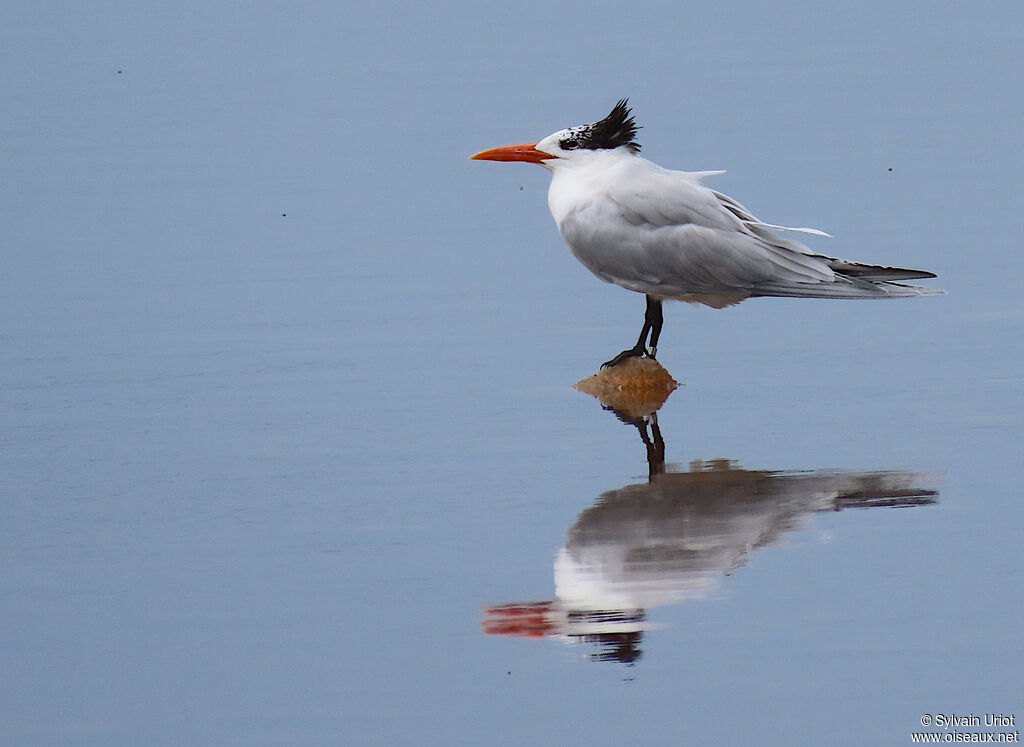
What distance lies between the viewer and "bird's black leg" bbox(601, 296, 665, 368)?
734cm

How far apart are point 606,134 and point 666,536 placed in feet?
8.24

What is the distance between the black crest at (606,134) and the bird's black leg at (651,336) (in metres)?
0.65

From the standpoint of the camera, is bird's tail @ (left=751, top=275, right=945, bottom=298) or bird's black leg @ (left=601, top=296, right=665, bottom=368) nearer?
bird's tail @ (left=751, top=275, right=945, bottom=298)

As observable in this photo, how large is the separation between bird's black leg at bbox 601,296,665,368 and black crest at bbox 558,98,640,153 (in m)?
0.65

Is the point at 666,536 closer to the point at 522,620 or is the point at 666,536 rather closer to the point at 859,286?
the point at 522,620

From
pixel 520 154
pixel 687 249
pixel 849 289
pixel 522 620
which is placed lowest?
pixel 522 620

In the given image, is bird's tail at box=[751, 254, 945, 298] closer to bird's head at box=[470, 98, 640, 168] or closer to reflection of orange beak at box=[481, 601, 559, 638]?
bird's head at box=[470, 98, 640, 168]

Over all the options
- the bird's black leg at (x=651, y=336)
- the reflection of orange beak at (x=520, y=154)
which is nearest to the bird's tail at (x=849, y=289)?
the bird's black leg at (x=651, y=336)

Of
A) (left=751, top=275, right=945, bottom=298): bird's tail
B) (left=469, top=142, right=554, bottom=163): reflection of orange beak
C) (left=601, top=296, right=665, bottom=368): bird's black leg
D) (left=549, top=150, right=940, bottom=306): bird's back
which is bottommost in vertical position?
(left=601, top=296, right=665, bottom=368): bird's black leg

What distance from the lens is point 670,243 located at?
23.6 ft

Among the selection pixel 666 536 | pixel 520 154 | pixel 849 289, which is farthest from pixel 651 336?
pixel 666 536

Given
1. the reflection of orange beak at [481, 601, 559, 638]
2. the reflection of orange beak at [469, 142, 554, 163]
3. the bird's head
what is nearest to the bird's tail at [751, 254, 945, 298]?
the bird's head

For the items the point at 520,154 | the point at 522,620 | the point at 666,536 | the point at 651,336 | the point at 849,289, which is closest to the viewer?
the point at 522,620

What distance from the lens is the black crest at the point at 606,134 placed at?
24.3 feet
